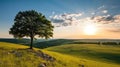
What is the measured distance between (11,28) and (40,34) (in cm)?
954

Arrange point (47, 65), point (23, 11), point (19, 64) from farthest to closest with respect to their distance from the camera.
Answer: point (23, 11), point (47, 65), point (19, 64)

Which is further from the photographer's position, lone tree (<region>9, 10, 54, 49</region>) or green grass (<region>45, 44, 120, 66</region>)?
green grass (<region>45, 44, 120, 66</region>)

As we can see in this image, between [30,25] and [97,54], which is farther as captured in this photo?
[97,54]

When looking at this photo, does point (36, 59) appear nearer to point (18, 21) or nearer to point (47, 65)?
point (47, 65)

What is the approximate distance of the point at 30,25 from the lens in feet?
181

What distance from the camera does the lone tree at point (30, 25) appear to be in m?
55.0

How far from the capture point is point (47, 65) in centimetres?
3741

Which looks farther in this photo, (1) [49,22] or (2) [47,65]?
(1) [49,22]

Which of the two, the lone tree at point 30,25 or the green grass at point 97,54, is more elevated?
the lone tree at point 30,25

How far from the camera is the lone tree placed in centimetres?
5500

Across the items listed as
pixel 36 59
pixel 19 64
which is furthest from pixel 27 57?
pixel 19 64

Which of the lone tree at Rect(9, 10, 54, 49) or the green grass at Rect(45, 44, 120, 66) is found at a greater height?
the lone tree at Rect(9, 10, 54, 49)

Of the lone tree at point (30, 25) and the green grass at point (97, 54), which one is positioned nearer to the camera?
the lone tree at point (30, 25)

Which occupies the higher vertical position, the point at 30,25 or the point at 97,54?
the point at 30,25
